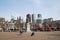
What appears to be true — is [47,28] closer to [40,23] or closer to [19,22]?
[40,23]

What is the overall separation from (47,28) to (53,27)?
4524 millimetres

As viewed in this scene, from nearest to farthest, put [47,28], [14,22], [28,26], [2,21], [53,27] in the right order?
[28,26], [47,28], [53,27], [14,22], [2,21]

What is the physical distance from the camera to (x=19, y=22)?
54625mm

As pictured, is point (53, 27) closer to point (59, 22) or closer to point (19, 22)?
point (59, 22)

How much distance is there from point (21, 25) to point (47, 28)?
896cm

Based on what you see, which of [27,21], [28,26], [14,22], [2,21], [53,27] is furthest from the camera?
[2,21]

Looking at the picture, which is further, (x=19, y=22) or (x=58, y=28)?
(x=19, y=22)

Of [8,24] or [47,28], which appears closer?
[47,28]

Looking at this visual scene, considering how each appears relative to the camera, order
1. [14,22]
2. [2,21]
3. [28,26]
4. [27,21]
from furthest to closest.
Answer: [2,21]
[14,22]
[27,21]
[28,26]

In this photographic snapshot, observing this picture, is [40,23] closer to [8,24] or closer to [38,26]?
[38,26]

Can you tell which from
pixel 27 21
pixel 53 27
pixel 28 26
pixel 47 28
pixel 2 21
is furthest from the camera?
pixel 2 21

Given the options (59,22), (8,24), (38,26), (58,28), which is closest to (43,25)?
(38,26)

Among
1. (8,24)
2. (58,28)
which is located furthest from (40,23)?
(8,24)

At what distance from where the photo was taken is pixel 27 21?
45594 millimetres
